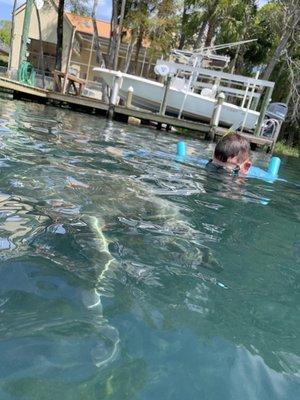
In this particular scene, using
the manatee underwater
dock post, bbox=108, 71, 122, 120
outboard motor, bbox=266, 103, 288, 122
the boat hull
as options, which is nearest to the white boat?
the boat hull

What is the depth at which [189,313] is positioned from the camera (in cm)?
222

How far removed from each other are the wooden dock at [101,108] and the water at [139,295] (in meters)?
11.2

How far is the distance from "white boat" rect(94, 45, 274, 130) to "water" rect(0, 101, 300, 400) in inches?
481

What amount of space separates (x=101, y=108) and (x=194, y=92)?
3551 millimetres

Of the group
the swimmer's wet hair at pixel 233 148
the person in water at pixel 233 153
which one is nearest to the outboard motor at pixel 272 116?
the person in water at pixel 233 153

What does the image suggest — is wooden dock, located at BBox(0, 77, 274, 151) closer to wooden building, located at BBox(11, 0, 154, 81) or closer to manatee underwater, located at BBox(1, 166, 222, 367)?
manatee underwater, located at BBox(1, 166, 222, 367)

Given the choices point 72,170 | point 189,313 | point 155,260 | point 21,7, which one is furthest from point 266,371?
point 21,7

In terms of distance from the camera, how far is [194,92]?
1783 centimetres

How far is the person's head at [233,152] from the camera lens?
4992 mm

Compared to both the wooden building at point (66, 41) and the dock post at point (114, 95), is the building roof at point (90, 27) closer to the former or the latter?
the wooden building at point (66, 41)

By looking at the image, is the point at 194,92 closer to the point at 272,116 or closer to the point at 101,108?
the point at 272,116

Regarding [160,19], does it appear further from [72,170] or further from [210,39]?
[72,170]

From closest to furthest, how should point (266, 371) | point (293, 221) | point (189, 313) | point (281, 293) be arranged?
point (266, 371) < point (189, 313) < point (281, 293) < point (293, 221)

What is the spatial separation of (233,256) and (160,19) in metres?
22.3
